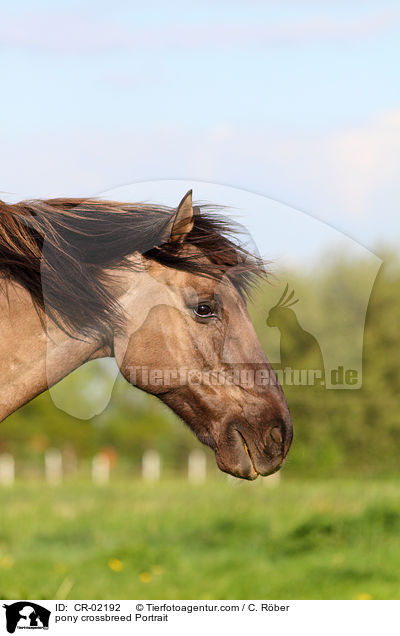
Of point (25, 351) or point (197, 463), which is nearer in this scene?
point (25, 351)

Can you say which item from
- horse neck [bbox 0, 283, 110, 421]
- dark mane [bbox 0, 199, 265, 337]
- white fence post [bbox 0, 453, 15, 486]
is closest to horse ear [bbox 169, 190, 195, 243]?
dark mane [bbox 0, 199, 265, 337]

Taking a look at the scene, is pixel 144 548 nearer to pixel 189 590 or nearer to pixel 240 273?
pixel 189 590

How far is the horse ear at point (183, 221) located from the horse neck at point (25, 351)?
1.92 feet

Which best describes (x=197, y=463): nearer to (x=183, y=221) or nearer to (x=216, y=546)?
(x=216, y=546)

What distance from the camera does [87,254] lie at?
9.38ft

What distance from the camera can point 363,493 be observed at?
29.3 ft

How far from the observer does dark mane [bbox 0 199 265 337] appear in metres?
2.78

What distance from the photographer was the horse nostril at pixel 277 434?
2.75 m

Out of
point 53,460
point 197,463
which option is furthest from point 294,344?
point 53,460

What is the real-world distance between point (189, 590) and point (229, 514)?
225 centimetres
